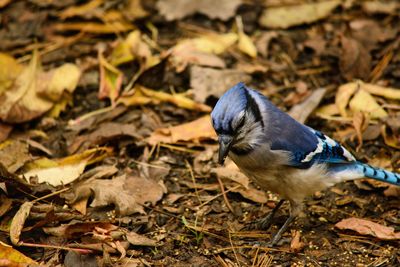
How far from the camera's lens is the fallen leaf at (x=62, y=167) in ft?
16.4

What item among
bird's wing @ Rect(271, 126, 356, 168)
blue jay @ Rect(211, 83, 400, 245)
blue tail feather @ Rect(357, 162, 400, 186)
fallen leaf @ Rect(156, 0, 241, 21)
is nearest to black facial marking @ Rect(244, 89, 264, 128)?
blue jay @ Rect(211, 83, 400, 245)

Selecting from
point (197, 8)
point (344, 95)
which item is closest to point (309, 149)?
point (344, 95)

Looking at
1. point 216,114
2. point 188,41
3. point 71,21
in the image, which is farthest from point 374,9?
point 216,114

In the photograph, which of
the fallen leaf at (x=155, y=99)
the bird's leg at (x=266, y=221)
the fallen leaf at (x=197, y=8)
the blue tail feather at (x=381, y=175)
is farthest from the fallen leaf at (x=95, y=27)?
the blue tail feather at (x=381, y=175)

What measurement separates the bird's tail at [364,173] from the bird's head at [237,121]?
754 mm

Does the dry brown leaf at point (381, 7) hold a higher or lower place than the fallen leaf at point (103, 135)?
higher

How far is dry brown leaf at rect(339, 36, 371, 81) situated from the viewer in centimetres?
641

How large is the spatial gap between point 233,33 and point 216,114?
307cm

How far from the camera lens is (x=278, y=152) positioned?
4535 millimetres

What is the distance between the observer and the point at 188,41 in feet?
22.4

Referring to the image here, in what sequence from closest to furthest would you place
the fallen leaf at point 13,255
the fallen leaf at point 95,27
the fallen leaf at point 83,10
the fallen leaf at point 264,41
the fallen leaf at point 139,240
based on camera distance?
the fallen leaf at point 13,255 < the fallen leaf at point 139,240 < the fallen leaf at point 264,41 < the fallen leaf at point 95,27 < the fallen leaf at point 83,10

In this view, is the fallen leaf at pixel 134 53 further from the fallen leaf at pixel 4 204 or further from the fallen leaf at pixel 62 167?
the fallen leaf at pixel 4 204

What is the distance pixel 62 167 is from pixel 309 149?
6.33 feet

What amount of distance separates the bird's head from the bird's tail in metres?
0.75
